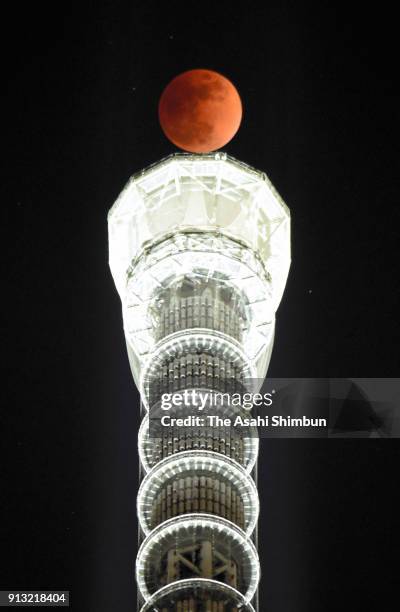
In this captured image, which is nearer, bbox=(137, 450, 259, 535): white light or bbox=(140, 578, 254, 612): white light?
bbox=(140, 578, 254, 612): white light

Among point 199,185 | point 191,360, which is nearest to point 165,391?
point 191,360

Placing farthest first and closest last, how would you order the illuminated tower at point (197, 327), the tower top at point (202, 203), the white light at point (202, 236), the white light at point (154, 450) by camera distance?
the tower top at point (202, 203) < the white light at point (202, 236) < the white light at point (154, 450) < the illuminated tower at point (197, 327)

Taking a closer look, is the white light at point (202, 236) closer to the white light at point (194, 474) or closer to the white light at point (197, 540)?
the white light at point (194, 474)

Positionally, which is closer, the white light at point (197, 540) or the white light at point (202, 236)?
the white light at point (197, 540)

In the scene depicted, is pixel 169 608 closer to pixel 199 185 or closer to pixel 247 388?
pixel 247 388

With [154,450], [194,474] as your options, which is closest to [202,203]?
[154,450]

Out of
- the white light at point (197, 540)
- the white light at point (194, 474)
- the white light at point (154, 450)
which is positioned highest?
the white light at point (154, 450)

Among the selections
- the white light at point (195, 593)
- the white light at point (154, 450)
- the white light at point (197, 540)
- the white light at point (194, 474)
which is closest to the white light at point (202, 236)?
the white light at point (154, 450)

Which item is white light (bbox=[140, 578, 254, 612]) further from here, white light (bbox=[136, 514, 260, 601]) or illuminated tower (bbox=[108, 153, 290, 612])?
white light (bbox=[136, 514, 260, 601])

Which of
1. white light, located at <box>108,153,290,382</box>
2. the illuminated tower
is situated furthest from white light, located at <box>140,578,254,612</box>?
white light, located at <box>108,153,290,382</box>
